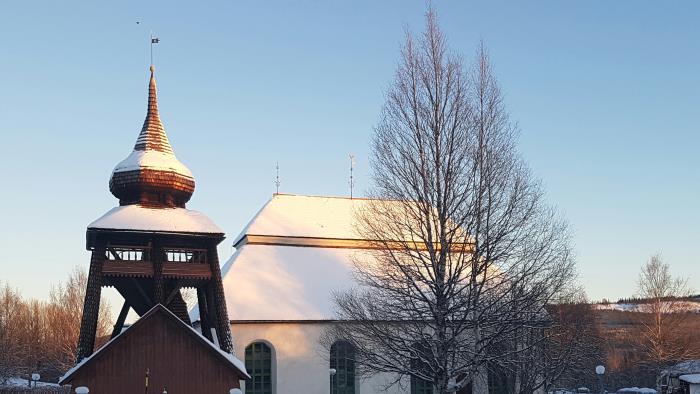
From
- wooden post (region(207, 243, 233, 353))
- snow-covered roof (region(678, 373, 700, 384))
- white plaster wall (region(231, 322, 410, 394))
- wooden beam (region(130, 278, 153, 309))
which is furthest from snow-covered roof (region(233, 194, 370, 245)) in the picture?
snow-covered roof (region(678, 373, 700, 384))

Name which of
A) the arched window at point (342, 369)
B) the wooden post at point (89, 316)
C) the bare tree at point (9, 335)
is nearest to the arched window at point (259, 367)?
the arched window at point (342, 369)

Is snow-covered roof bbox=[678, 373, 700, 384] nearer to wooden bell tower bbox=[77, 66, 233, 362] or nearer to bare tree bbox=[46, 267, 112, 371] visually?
wooden bell tower bbox=[77, 66, 233, 362]

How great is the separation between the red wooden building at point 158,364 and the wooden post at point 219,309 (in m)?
0.76

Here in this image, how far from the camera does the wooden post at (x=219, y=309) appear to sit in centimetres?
2616

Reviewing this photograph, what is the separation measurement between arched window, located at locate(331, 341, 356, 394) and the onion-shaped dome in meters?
9.27

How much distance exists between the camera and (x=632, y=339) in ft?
175

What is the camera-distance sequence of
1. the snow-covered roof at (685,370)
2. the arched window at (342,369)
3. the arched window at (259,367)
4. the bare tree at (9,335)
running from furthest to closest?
the bare tree at (9,335) → the snow-covered roof at (685,370) → the arched window at (342,369) → the arched window at (259,367)

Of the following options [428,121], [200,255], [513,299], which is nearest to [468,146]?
[428,121]

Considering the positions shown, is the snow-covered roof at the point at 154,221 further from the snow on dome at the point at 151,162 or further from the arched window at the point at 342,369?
the arched window at the point at 342,369

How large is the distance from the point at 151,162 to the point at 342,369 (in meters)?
12.0

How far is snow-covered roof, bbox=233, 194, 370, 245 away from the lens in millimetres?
35594

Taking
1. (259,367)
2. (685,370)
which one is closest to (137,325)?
(259,367)

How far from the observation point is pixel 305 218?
37000 mm

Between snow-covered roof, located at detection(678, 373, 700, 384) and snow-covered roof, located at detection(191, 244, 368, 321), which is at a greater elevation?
snow-covered roof, located at detection(191, 244, 368, 321)
